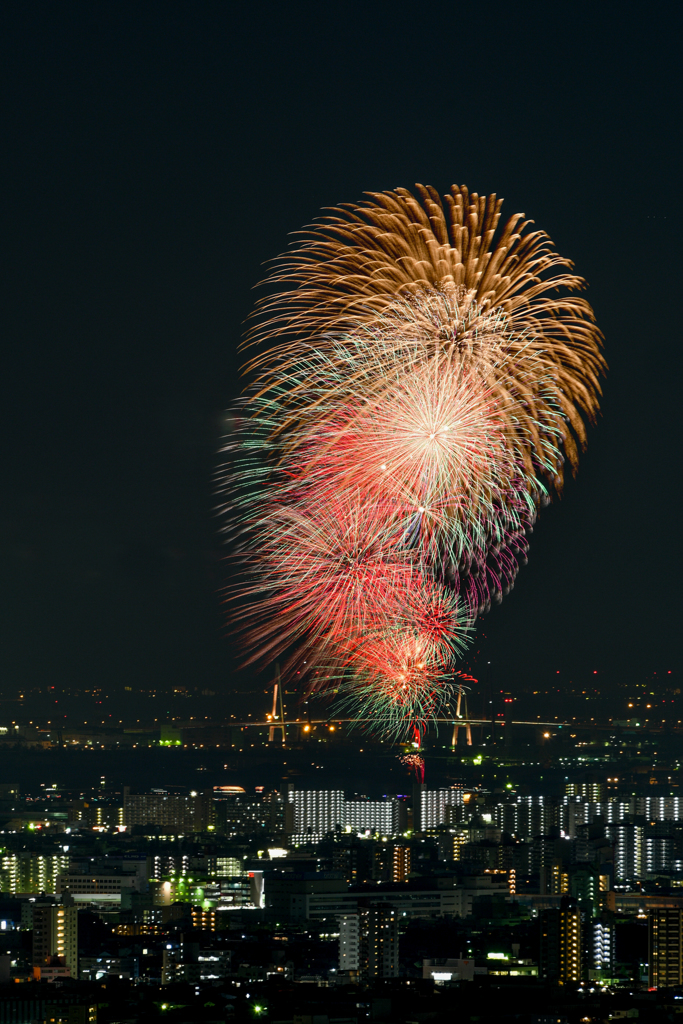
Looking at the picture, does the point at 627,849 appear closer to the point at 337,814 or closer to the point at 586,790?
the point at 586,790

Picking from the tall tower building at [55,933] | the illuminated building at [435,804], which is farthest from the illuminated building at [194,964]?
the illuminated building at [435,804]

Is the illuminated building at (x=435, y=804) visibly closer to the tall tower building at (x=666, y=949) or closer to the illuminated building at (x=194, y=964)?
the illuminated building at (x=194, y=964)

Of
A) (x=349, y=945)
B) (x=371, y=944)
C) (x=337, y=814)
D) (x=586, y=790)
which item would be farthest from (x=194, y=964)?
(x=586, y=790)

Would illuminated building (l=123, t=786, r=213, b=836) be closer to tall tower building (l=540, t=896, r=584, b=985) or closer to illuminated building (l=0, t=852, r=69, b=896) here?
illuminated building (l=0, t=852, r=69, b=896)

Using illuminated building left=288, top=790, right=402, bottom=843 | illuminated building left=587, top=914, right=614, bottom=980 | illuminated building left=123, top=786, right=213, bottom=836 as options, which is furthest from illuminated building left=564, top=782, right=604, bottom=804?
illuminated building left=587, top=914, right=614, bottom=980

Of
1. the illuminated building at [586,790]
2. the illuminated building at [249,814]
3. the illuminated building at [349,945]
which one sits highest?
the illuminated building at [349,945]

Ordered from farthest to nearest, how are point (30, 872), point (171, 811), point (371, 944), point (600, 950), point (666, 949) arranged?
point (171, 811), point (30, 872), point (371, 944), point (600, 950), point (666, 949)
